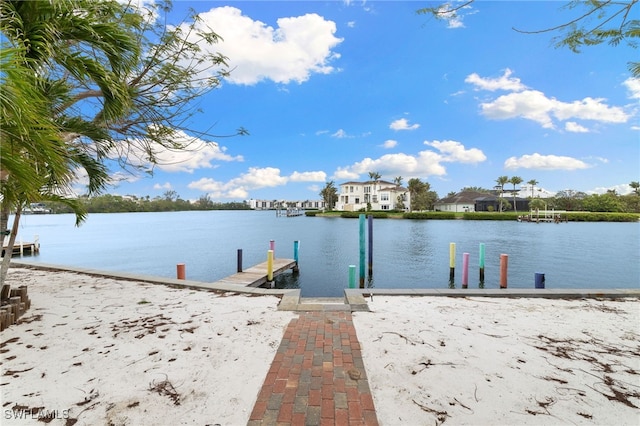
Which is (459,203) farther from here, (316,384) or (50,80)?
(50,80)

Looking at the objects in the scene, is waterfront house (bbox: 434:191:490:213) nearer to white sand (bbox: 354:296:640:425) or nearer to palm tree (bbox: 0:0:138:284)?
white sand (bbox: 354:296:640:425)

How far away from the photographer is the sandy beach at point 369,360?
2102 mm

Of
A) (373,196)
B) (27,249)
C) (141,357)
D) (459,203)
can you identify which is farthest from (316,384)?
(459,203)

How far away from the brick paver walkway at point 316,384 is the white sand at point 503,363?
0.46ft

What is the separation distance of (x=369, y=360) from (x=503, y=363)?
1345mm

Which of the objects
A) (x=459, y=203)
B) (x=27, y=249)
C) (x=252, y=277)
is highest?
(x=459, y=203)

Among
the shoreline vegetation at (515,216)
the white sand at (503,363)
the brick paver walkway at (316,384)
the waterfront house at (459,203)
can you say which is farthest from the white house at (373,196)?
the brick paver walkway at (316,384)

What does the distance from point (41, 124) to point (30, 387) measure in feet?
7.51

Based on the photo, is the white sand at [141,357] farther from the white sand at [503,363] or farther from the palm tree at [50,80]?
the palm tree at [50,80]

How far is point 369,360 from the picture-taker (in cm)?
281

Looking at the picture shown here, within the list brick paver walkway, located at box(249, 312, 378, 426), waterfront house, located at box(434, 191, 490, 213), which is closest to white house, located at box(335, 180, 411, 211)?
waterfront house, located at box(434, 191, 490, 213)

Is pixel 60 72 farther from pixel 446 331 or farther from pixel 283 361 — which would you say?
pixel 446 331

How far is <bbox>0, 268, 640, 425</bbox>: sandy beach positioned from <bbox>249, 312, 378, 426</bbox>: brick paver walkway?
11 centimetres

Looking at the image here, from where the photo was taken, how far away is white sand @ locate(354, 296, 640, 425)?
6.91 ft
